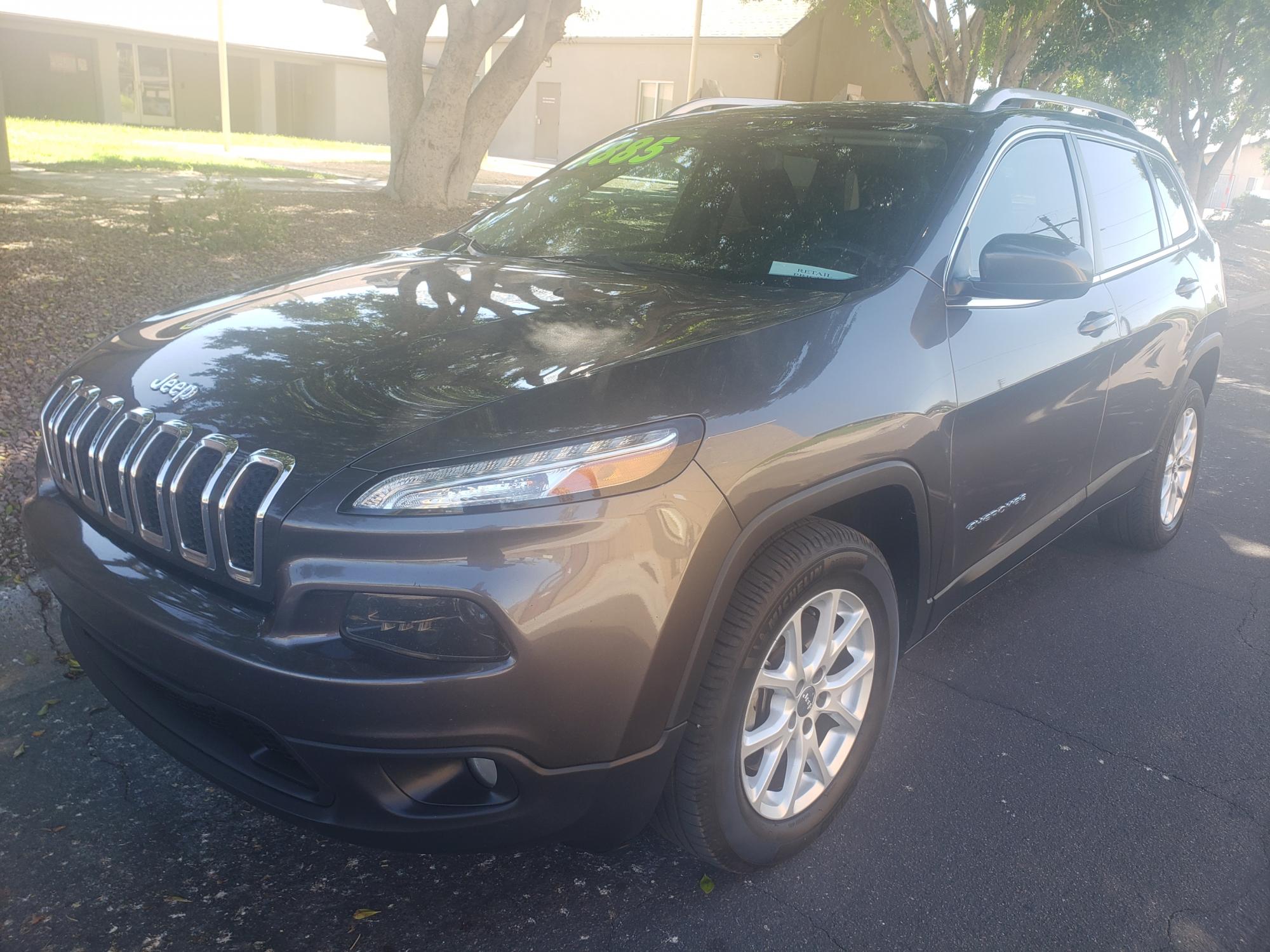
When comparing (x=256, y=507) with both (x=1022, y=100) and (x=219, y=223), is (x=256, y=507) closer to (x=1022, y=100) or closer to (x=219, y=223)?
(x=1022, y=100)

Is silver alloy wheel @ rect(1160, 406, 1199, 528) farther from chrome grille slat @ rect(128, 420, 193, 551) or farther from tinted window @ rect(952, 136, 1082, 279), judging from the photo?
chrome grille slat @ rect(128, 420, 193, 551)

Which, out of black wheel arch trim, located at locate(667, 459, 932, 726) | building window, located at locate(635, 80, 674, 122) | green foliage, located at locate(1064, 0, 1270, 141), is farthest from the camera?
building window, located at locate(635, 80, 674, 122)

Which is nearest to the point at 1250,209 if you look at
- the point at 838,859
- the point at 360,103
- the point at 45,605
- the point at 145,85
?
the point at 360,103

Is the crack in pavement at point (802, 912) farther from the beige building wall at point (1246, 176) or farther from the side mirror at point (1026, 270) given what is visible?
the beige building wall at point (1246, 176)

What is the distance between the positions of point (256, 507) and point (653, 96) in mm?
28757

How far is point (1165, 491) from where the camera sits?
4.87m

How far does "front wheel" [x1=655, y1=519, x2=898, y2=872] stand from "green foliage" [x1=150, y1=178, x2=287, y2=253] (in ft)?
24.7

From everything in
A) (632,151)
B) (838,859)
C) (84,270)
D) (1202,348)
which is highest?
(632,151)

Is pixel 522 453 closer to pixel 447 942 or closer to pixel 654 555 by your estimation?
pixel 654 555

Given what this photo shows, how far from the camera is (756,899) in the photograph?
2.51m

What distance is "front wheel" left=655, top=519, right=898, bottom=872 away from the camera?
7.37ft

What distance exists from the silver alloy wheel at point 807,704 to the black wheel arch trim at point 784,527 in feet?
0.77

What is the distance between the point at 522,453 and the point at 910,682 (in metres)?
2.18

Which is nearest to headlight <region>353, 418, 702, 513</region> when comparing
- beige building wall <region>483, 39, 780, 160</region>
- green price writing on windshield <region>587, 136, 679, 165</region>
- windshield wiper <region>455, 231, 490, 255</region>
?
windshield wiper <region>455, 231, 490, 255</region>
